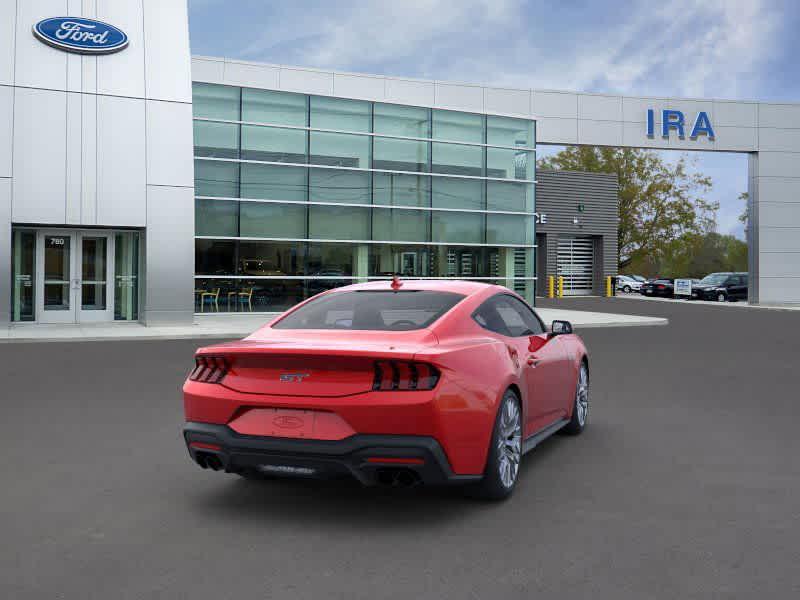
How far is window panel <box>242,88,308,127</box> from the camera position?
2694 centimetres

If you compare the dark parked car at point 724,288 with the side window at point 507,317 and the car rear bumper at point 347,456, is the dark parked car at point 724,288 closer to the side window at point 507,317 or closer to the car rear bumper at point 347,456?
the side window at point 507,317

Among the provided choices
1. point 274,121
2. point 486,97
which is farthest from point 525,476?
point 486,97

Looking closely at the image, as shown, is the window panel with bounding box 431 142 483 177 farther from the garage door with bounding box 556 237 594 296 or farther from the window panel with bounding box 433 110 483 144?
the garage door with bounding box 556 237 594 296

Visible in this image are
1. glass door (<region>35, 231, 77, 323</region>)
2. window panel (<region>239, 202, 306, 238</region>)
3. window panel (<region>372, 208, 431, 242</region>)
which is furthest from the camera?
window panel (<region>372, 208, 431, 242</region>)

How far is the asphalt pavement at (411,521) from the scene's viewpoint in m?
4.03

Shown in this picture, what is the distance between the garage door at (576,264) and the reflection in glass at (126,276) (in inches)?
1382

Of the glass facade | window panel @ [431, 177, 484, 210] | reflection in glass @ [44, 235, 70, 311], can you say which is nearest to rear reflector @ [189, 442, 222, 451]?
reflection in glass @ [44, 235, 70, 311]

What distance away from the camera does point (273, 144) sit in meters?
27.2

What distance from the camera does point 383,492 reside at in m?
5.70

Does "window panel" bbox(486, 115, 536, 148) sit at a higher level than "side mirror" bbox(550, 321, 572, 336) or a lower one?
higher

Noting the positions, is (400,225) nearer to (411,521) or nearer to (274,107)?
(274,107)

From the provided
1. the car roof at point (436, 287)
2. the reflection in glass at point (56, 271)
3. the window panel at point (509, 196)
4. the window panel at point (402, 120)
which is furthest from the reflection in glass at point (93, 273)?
the car roof at point (436, 287)

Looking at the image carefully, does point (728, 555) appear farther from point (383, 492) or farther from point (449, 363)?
point (383, 492)

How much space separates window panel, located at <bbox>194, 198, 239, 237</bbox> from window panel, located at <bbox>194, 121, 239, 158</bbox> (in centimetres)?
154
